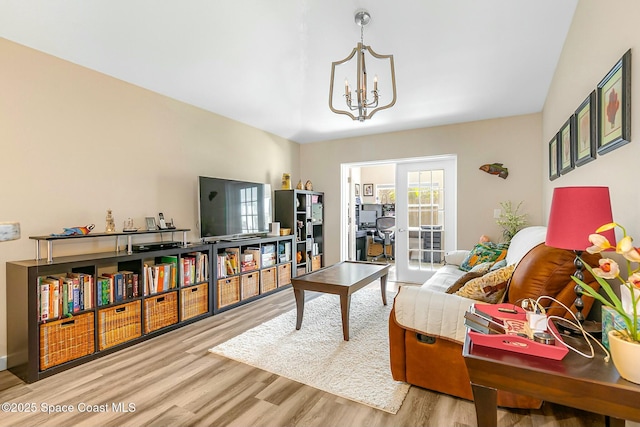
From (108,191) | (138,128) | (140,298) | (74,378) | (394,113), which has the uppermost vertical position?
(394,113)

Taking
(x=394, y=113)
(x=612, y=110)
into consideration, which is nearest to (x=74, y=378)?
(x=612, y=110)

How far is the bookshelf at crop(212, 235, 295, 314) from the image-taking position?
Result: 3.68m

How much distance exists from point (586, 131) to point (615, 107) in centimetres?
55

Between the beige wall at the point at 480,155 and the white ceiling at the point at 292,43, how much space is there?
514 millimetres

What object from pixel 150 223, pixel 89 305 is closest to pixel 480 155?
pixel 150 223

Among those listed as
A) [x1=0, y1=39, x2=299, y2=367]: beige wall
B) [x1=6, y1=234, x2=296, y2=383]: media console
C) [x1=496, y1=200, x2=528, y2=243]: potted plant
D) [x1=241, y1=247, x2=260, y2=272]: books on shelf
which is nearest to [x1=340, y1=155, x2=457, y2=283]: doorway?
[x1=496, y1=200, x2=528, y2=243]: potted plant

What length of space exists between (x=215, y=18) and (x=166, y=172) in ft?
5.97

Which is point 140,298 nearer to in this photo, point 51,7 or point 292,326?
point 292,326

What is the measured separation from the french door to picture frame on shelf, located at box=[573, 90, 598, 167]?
2480mm

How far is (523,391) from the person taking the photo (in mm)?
1075

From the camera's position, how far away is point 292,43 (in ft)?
8.88

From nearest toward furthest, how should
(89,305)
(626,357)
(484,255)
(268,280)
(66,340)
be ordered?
(626,357)
(66,340)
(89,305)
(484,255)
(268,280)

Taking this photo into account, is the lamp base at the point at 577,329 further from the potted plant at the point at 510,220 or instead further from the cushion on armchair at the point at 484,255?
the potted plant at the point at 510,220

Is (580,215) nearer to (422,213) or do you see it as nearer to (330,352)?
(330,352)
